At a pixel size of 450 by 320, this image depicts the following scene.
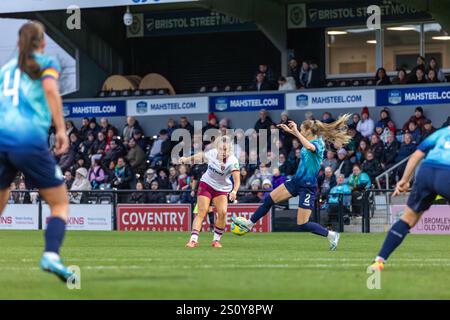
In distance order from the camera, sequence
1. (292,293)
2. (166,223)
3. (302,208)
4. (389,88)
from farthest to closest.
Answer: (389,88)
(166,223)
(302,208)
(292,293)

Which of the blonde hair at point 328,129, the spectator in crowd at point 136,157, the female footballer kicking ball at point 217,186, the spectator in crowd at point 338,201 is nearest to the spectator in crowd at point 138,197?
the spectator in crowd at point 136,157

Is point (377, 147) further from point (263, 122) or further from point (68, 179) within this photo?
point (68, 179)

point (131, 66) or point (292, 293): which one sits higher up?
point (131, 66)

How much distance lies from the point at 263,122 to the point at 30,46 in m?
22.7

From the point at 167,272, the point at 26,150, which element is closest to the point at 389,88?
the point at 167,272

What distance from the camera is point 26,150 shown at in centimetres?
1019

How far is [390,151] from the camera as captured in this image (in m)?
29.9

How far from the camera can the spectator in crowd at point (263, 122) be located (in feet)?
107

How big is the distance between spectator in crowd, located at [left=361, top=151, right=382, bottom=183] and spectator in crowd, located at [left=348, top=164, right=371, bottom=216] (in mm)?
348

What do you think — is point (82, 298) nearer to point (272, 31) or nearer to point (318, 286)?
point (318, 286)

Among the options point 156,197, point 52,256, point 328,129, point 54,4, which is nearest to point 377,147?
point 156,197

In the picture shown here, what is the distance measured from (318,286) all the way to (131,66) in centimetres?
3192

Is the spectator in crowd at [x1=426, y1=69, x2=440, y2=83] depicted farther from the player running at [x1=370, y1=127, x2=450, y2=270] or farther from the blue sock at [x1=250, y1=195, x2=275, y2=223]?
the player running at [x1=370, y1=127, x2=450, y2=270]
